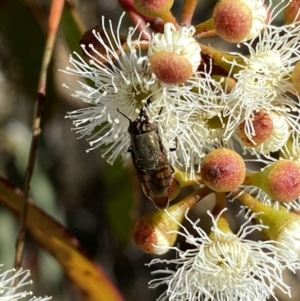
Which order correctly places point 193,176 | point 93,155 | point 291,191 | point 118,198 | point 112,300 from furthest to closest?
1. point 93,155
2. point 118,198
3. point 112,300
4. point 193,176
5. point 291,191

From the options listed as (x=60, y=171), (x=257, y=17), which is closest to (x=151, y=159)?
(x=257, y=17)

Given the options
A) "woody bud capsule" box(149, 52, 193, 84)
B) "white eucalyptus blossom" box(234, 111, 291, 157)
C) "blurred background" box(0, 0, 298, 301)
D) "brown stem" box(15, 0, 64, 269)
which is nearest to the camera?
"woody bud capsule" box(149, 52, 193, 84)

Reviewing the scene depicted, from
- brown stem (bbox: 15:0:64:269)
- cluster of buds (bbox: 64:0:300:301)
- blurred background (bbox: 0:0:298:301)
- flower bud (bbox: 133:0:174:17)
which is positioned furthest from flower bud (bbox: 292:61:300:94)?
blurred background (bbox: 0:0:298:301)

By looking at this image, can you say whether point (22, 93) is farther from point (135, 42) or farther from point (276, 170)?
point (276, 170)

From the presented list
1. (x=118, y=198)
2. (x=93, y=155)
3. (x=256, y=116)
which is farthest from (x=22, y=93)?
(x=256, y=116)

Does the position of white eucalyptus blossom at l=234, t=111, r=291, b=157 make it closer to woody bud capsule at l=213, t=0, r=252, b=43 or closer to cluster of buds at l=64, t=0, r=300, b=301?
cluster of buds at l=64, t=0, r=300, b=301
